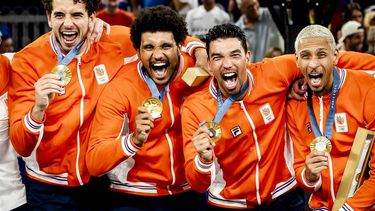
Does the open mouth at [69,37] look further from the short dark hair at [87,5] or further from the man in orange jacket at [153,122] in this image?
the man in orange jacket at [153,122]

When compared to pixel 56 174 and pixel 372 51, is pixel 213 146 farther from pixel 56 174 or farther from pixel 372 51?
pixel 372 51

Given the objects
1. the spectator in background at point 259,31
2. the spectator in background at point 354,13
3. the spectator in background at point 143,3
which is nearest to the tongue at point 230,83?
the spectator in background at point 259,31

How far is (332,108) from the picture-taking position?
4.34 m

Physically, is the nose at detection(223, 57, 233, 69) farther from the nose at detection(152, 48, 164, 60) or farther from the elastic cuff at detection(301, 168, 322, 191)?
the elastic cuff at detection(301, 168, 322, 191)

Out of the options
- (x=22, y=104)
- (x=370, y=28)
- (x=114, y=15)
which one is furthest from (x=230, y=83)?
(x=114, y=15)

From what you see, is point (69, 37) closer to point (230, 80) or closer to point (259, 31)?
point (230, 80)

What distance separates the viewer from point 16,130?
4410 mm

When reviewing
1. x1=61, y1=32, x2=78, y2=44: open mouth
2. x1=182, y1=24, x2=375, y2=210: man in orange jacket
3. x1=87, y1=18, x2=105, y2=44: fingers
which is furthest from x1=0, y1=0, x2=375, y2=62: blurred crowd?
x1=61, y1=32, x2=78, y2=44: open mouth

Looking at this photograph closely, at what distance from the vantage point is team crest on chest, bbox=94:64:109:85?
4.67m

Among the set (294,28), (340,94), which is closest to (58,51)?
(340,94)

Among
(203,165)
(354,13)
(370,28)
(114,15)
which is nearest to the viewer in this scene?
(203,165)

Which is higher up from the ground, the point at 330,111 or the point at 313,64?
the point at 313,64

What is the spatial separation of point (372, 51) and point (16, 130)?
5174 mm

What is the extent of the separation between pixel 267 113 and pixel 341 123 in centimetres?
44
